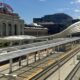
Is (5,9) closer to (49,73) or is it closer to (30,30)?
(30,30)

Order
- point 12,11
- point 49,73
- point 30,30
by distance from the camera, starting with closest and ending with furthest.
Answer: point 49,73 < point 12,11 < point 30,30

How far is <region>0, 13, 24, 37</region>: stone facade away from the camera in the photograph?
90412mm

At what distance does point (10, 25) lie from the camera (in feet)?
321

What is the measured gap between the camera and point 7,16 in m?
93.4

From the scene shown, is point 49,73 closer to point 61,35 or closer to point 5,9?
point 5,9

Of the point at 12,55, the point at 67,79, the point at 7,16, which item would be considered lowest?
the point at 67,79

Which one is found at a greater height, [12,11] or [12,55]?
[12,11]

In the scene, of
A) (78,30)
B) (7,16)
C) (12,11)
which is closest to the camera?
(7,16)

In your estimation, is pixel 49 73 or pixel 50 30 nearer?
pixel 49 73

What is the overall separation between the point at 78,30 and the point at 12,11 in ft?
208

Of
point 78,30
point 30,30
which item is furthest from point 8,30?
point 78,30

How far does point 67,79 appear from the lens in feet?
68.9

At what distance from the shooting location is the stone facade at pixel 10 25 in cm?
9041

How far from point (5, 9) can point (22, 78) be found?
265ft
